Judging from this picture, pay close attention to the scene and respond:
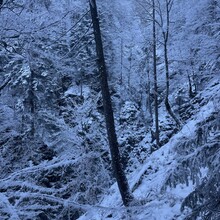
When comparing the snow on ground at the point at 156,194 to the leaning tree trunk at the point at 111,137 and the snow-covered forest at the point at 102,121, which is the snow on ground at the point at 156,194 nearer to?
the snow-covered forest at the point at 102,121

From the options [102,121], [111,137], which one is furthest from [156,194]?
[102,121]

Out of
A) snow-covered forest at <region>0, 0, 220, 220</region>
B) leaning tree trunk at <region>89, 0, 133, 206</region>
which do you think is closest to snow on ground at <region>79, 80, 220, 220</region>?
snow-covered forest at <region>0, 0, 220, 220</region>

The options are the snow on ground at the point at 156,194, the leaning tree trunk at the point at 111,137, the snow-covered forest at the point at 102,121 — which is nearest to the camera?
the snow-covered forest at the point at 102,121

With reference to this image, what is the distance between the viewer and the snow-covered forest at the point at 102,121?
3398 millimetres

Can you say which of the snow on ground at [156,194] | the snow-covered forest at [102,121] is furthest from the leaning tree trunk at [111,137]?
the snow on ground at [156,194]

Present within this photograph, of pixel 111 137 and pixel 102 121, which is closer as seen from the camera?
pixel 111 137

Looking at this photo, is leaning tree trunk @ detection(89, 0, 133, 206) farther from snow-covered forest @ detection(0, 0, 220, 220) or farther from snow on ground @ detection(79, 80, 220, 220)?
snow on ground @ detection(79, 80, 220, 220)

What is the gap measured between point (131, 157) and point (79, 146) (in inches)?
307

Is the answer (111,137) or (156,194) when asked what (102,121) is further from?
(156,194)

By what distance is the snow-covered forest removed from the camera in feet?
11.1

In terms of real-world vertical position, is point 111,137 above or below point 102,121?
above

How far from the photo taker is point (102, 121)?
888 inches

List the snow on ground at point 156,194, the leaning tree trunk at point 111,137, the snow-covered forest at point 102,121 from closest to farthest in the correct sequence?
the snow-covered forest at point 102,121 → the snow on ground at point 156,194 → the leaning tree trunk at point 111,137

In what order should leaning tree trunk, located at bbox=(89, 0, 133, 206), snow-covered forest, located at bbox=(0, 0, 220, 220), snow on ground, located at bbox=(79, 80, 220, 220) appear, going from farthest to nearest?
leaning tree trunk, located at bbox=(89, 0, 133, 206)
snow on ground, located at bbox=(79, 80, 220, 220)
snow-covered forest, located at bbox=(0, 0, 220, 220)
